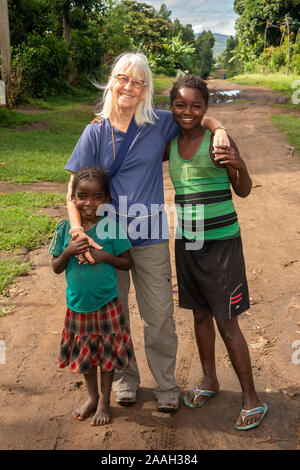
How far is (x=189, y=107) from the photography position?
246 cm

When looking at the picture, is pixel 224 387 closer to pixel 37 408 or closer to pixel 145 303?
pixel 145 303

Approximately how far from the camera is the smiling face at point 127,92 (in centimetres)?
250

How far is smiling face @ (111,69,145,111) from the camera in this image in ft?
8.20

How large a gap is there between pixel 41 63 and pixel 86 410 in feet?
48.7

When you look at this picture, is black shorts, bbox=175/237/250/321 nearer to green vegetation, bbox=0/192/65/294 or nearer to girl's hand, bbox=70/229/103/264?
girl's hand, bbox=70/229/103/264

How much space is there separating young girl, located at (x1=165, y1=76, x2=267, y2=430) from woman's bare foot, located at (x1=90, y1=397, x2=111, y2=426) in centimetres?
71

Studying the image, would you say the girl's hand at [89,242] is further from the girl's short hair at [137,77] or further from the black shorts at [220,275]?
the girl's short hair at [137,77]

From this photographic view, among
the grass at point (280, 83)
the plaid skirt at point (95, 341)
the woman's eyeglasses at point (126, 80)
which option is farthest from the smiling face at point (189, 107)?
the grass at point (280, 83)

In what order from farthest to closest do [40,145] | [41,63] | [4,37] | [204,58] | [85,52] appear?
[204,58]
[85,52]
[41,63]
[4,37]
[40,145]

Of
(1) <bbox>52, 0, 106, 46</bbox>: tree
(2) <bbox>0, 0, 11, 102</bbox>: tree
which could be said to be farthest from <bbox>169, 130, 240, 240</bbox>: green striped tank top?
(1) <bbox>52, 0, 106, 46</bbox>: tree

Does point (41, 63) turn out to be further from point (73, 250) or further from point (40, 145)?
point (73, 250)

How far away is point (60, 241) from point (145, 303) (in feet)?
1.95

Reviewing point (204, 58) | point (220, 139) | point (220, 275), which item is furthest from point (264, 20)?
point (220, 275)

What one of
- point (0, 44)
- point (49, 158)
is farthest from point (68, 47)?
point (49, 158)
